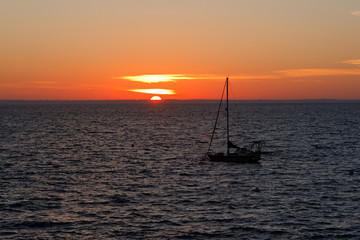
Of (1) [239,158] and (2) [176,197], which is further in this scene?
(1) [239,158]

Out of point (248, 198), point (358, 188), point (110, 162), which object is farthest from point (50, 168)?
point (358, 188)

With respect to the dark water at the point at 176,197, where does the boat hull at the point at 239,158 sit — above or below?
above

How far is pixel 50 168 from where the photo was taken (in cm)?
5781

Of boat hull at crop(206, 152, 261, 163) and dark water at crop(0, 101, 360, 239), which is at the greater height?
boat hull at crop(206, 152, 261, 163)

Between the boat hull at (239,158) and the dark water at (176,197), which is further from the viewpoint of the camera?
the boat hull at (239,158)

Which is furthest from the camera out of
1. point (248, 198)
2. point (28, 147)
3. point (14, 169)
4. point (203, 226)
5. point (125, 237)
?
point (28, 147)

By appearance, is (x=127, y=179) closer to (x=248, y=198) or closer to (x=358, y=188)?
(x=248, y=198)

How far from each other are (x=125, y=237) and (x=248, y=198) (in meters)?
14.8

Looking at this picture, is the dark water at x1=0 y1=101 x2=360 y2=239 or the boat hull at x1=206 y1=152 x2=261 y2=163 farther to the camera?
the boat hull at x1=206 y1=152 x2=261 y2=163

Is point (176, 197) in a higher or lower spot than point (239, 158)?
lower

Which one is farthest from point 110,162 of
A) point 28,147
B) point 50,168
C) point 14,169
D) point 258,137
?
point 258,137

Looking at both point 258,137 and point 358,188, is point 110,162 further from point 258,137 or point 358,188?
point 258,137

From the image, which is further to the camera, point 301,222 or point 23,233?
point 301,222

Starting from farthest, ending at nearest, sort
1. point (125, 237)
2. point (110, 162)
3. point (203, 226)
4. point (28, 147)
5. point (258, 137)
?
point (258, 137) < point (28, 147) < point (110, 162) < point (203, 226) < point (125, 237)
